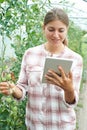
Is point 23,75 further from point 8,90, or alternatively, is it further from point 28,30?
point 28,30

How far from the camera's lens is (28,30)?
251 centimetres

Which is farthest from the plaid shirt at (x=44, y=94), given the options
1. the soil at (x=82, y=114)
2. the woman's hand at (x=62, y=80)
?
the soil at (x=82, y=114)

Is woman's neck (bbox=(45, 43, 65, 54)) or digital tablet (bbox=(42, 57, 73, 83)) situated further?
woman's neck (bbox=(45, 43, 65, 54))

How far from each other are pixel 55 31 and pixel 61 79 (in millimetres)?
290

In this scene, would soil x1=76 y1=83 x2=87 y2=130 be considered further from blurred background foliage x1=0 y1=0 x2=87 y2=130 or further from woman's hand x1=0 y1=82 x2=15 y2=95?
woman's hand x1=0 y1=82 x2=15 y2=95

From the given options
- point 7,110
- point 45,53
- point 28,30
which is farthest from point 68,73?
point 28,30

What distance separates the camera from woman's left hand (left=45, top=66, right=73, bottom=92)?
5.59ft

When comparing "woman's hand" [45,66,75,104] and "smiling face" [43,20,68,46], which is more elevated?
"smiling face" [43,20,68,46]

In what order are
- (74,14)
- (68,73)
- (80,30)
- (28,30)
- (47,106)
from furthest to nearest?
(80,30)
(74,14)
(28,30)
(47,106)
(68,73)

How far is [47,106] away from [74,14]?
2549 mm

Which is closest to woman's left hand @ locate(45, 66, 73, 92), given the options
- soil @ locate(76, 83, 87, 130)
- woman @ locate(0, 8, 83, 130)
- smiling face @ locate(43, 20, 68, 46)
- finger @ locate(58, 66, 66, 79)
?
finger @ locate(58, 66, 66, 79)

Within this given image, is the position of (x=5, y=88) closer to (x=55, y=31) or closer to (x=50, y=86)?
(x=50, y=86)

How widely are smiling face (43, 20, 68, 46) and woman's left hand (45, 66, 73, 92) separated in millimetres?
215

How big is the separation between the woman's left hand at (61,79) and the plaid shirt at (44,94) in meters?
0.15
